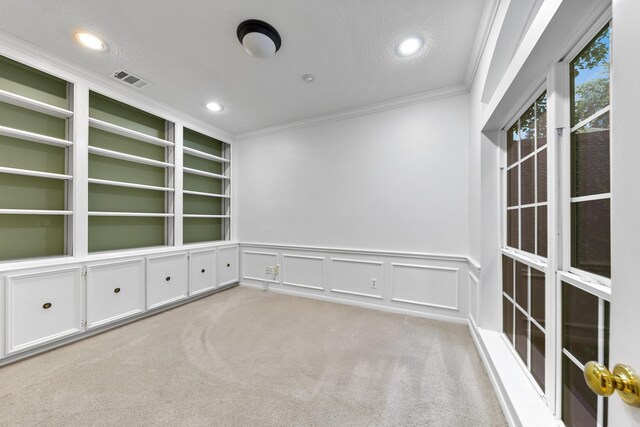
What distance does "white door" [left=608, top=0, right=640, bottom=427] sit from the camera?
0.47 meters

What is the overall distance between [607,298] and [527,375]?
105cm

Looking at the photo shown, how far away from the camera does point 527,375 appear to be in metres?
1.55

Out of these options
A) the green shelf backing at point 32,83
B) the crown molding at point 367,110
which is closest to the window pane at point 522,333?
the crown molding at point 367,110

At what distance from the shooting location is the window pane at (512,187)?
183 centimetres

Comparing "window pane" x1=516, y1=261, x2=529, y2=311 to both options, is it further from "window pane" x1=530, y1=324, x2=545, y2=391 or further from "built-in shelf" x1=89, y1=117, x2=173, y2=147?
"built-in shelf" x1=89, y1=117, x2=173, y2=147

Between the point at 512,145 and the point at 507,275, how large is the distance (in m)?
1.01

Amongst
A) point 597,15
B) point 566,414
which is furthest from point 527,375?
point 597,15

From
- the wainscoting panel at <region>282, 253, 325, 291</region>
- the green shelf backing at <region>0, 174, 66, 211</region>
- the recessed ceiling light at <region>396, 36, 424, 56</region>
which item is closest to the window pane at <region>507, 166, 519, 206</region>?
the recessed ceiling light at <region>396, 36, 424, 56</region>

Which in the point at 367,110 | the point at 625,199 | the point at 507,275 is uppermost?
the point at 367,110

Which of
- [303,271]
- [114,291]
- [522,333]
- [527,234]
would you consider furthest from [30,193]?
[522,333]

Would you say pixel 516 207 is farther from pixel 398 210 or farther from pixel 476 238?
pixel 398 210

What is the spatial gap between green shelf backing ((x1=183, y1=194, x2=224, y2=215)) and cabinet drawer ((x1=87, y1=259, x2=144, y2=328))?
1.19 m

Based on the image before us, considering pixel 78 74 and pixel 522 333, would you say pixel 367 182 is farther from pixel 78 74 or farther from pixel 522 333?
pixel 78 74

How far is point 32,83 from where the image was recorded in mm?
2334
